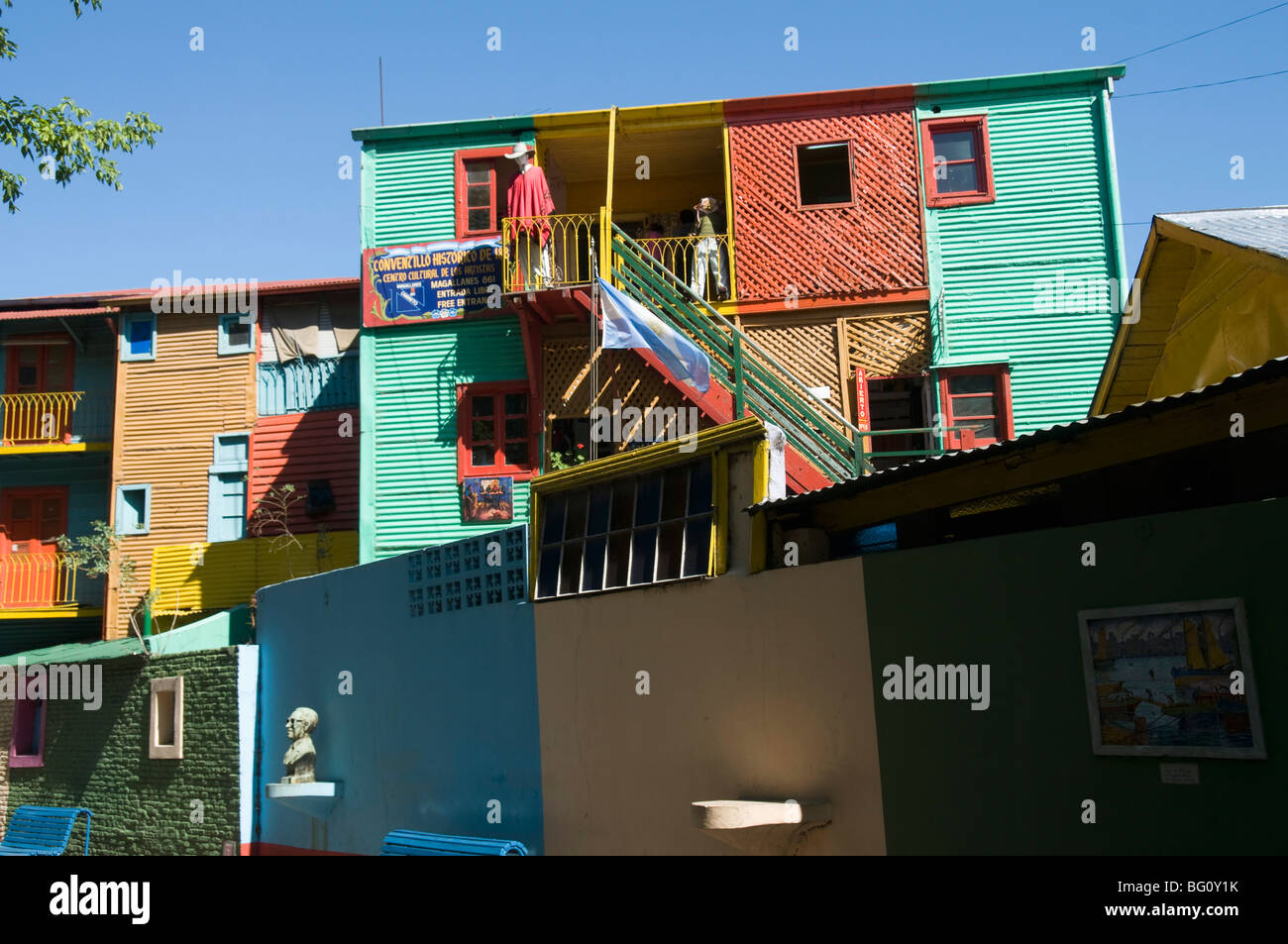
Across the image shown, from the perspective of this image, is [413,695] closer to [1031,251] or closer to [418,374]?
[418,374]

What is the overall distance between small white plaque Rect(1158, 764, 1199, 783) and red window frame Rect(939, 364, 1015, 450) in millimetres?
10325

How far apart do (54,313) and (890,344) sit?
1506cm

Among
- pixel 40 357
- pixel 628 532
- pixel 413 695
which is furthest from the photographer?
pixel 40 357

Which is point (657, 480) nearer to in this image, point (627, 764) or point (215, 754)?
point (627, 764)

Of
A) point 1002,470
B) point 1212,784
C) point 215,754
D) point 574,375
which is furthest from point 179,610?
point 1212,784

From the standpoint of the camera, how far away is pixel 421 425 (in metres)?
17.6

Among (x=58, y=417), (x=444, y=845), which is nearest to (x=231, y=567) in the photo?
(x=58, y=417)

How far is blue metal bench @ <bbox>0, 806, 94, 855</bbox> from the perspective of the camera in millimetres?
15773

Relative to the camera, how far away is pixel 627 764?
33.0ft

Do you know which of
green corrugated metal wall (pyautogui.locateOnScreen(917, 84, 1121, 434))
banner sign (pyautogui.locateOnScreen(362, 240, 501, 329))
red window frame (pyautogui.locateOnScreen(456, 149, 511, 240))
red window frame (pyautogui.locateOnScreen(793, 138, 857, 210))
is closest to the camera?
green corrugated metal wall (pyautogui.locateOnScreen(917, 84, 1121, 434))

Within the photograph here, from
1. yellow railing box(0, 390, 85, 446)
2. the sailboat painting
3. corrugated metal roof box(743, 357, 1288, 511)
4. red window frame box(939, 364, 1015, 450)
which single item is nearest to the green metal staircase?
corrugated metal roof box(743, 357, 1288, 511)

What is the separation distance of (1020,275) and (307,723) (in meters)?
11.4

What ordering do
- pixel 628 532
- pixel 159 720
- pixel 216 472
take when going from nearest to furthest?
pixel 628 532 < pixel 159 720 < pixel 216 472

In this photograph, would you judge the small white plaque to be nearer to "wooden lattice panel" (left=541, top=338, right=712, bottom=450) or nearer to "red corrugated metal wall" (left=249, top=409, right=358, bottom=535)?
"wooden lattice panel" (left=541, top=338, right=712, bottom=450)
